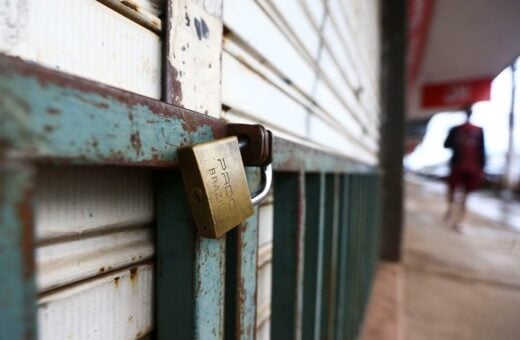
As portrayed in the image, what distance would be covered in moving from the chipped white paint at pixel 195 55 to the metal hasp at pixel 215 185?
0.47 feet

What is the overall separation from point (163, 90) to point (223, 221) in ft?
0.70

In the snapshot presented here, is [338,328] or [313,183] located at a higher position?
[313,183]

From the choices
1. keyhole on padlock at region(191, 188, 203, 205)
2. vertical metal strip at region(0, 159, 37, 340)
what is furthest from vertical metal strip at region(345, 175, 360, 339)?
vertical metal strip at region(0, 159, 37, 340)

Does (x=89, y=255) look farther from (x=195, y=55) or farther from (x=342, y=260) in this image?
(x=342, y=260)

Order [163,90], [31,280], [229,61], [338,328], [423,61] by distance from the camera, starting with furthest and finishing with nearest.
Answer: [423,61], [338,328], [229,61], [163,90], [31,280]

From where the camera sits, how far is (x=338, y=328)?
1.28 meters

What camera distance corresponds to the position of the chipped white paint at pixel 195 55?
45cm

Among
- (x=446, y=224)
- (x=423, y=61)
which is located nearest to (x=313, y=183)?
(x=446, y=224)

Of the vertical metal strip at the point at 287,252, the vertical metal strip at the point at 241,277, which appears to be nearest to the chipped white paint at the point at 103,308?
the vertical metal strip at the point at 241,277

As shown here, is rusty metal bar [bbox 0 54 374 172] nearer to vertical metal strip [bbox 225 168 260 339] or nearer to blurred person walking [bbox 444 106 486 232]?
vertical metal strip [bbox 225 168 260 339]

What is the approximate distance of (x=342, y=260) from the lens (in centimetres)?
137

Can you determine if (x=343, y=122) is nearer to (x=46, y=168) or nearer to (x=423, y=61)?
(x=46, y=168)

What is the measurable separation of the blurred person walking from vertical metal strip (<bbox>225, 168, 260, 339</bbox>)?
19.2 ft

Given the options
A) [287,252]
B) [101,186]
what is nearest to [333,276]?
[287,252]
